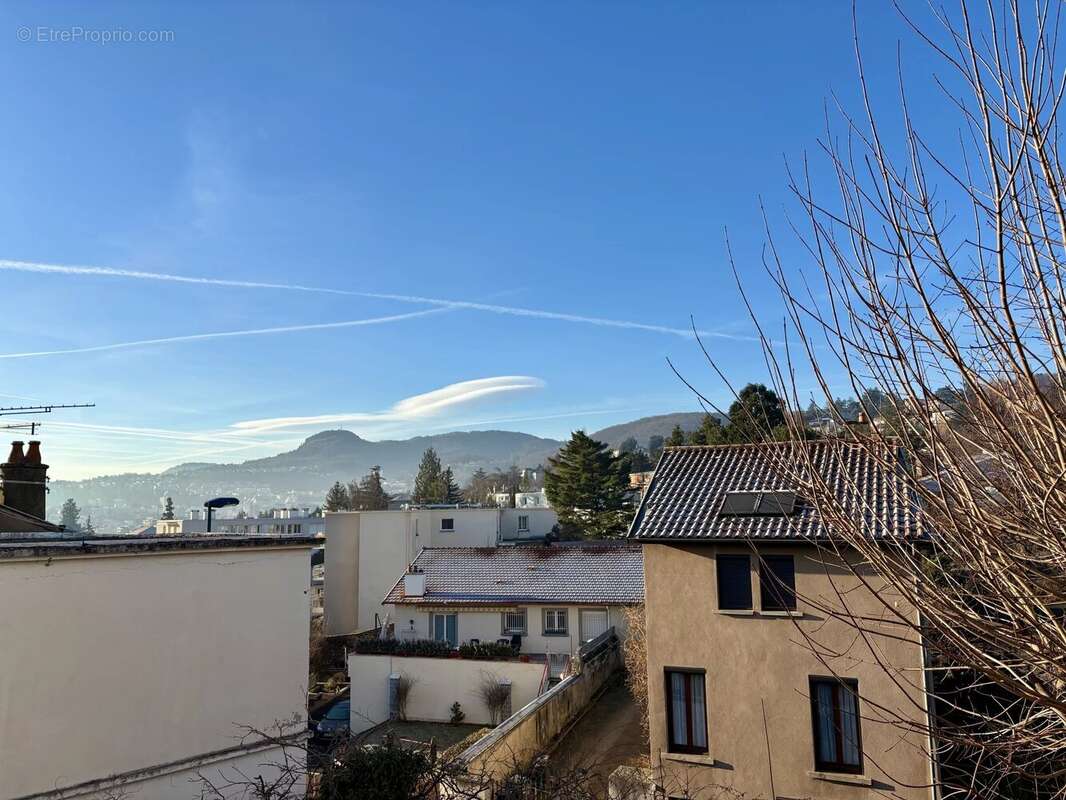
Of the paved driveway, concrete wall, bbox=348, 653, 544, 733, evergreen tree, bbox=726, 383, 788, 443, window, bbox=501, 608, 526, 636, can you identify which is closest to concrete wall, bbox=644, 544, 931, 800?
the paved driveway

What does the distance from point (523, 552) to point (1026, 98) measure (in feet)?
95.4

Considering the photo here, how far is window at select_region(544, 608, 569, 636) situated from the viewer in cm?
2722

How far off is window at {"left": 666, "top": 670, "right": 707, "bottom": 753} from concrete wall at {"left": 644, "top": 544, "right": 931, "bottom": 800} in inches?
6.3

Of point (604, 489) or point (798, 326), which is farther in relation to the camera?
point (604, 489)

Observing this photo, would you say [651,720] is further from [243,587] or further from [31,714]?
[31,714]

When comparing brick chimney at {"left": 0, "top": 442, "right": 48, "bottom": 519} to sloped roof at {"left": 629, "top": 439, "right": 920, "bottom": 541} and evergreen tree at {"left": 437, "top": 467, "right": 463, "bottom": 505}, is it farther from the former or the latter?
evergreen tree at {"left": 437, "top": 467, "right": 463, "bottom": 505}

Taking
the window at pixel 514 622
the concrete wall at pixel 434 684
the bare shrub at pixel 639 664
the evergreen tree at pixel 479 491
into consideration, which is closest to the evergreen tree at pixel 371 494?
the evergreen tree at pixel 479 491

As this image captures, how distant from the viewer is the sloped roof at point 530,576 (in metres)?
27.4

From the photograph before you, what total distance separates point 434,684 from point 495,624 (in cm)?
409

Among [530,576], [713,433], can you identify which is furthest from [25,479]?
[713,433]

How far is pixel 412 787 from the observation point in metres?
7.52

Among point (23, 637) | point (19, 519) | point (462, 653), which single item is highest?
point (19, 519)

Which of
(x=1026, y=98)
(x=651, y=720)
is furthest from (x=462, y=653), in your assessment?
(x=1026, y=98)

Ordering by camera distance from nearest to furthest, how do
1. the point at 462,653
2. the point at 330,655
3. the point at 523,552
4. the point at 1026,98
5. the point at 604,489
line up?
the point at 1026,98 → the point at 462,653 → the point at 523,552 → the point at 330,655 → the point at 604,489
